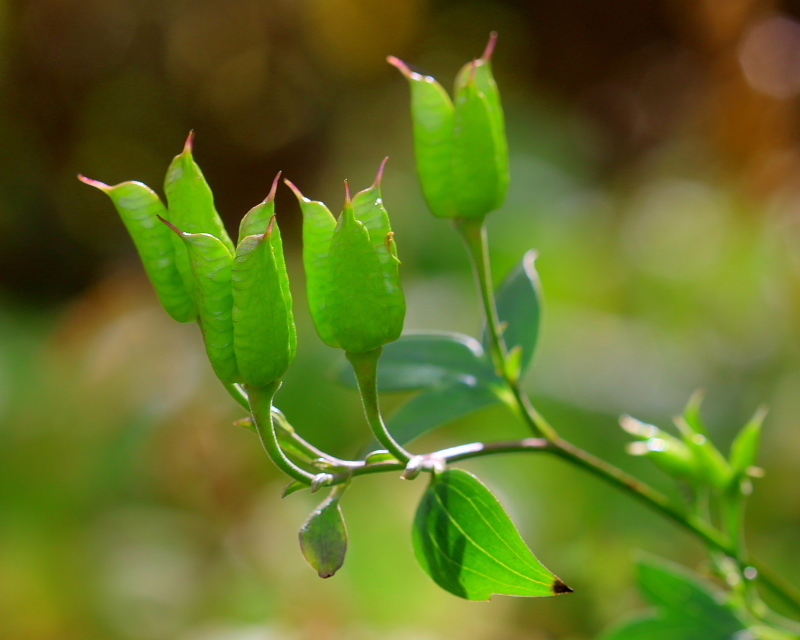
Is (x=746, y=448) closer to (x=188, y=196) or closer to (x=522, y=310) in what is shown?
(x=522, y=310)

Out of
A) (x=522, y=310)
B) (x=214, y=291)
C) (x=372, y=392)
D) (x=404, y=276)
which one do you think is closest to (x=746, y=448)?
(x=522, y=310)

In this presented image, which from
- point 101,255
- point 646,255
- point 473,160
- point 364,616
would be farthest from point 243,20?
point 473,160

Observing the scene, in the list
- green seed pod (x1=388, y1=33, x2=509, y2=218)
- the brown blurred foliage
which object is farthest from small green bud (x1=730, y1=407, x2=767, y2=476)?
the brown blurred foliage

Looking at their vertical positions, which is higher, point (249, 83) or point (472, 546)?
point (472, 546)

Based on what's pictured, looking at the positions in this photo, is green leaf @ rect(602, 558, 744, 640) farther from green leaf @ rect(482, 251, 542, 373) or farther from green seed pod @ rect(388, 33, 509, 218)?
green seed pod @ rect(388, 33, 509, 218)

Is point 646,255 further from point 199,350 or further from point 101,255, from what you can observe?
point 101,255
